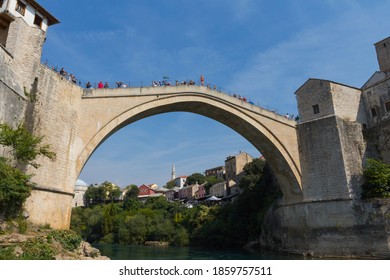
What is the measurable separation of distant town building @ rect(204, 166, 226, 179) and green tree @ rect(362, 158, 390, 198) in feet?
181

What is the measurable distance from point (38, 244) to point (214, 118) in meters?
13.2

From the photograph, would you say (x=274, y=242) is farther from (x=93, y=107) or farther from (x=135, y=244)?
(x=135, y=244)

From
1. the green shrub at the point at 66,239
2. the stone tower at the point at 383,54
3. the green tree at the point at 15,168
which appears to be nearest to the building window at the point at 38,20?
the green tree at the point at 15,168

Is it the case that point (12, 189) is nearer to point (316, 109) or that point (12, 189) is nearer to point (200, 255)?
point (200, 255)

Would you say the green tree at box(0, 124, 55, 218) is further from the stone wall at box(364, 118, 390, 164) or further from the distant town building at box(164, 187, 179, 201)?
the distant town building at box(164, 187, 179, 201)

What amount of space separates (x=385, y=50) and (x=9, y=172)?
28.3m

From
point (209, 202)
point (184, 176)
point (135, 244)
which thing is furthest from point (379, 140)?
point (184, 176)

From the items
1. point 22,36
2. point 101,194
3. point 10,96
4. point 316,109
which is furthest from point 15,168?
point 101,194

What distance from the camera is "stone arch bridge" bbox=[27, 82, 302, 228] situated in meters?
12.7

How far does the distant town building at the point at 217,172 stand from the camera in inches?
2928

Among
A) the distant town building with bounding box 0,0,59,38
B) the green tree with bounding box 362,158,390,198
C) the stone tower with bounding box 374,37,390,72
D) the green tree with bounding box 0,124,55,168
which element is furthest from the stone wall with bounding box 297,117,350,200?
the distant town building with bounding box 0,0,59,38

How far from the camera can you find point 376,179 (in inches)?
674

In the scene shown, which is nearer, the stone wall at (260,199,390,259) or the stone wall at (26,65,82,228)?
the stone wall at (26,65,82,228)

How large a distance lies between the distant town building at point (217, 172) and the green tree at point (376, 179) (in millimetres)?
55227
